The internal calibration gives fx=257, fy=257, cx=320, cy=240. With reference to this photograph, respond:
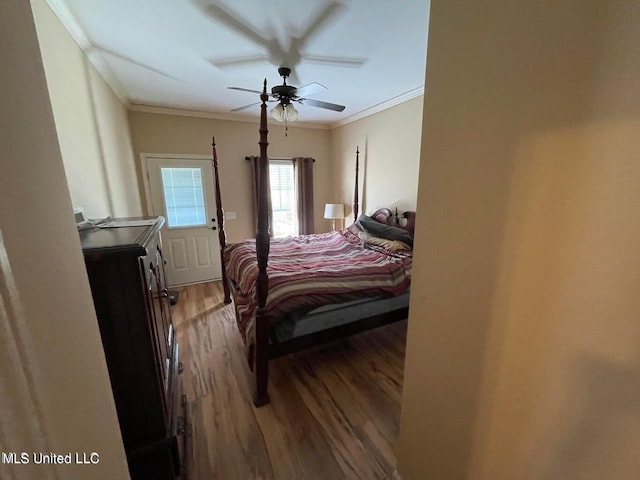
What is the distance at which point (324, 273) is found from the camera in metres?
2.12

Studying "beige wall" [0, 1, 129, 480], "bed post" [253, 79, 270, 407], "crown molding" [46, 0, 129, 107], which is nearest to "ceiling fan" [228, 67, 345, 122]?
"bed post" [253, 79, 270, 407]

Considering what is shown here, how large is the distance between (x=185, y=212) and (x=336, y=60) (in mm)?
2989

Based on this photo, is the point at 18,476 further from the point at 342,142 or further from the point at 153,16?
the point at 342,142

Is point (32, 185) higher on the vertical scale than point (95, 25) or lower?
lower

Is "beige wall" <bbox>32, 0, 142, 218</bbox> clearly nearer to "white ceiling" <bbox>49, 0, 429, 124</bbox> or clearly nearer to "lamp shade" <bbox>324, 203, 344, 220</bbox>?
"white ceiling" <bbox>49, 0, 429, 124</bbox>

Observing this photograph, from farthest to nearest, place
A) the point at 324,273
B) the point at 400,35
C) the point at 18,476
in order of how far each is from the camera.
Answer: the point at 324,273, the point at 400,35, the point at 18,476

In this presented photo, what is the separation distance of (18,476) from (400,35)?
2.70 meters

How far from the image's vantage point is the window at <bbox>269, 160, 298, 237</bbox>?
448 cm

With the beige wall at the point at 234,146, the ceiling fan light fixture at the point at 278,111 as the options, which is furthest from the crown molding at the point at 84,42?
the ceiling fan light fixture at the point at 278,111

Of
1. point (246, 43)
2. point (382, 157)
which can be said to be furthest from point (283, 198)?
point (246, 43)

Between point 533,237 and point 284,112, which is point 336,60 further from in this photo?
point 533,237

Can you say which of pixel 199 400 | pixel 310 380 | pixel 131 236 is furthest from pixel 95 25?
pixel 310 380

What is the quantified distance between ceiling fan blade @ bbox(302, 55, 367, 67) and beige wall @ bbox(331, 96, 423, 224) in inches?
43.9

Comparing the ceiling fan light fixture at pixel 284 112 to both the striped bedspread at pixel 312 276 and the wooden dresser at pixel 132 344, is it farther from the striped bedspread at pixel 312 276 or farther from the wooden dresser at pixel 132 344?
the wooden dresser at pixel 132 344
